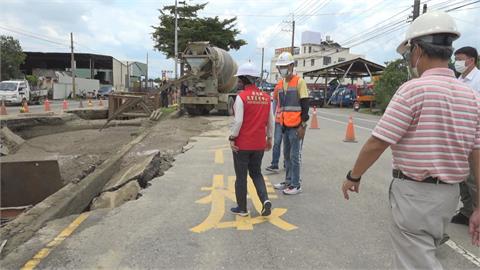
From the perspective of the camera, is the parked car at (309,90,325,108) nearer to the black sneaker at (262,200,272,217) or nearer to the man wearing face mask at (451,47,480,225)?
the man wearing face mask at (451,47,480,225)

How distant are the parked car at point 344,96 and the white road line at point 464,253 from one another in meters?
35.6

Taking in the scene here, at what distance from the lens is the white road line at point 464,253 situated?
409 cm

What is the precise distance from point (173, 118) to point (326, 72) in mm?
25519

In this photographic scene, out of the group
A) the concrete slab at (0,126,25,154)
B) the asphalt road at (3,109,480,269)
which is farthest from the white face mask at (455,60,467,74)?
the concrete slab at (0,126,25,154)

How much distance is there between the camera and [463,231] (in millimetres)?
4902

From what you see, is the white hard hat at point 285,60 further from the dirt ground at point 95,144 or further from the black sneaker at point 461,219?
the dirt ground at point 95,144

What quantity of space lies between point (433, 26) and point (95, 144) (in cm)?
1361

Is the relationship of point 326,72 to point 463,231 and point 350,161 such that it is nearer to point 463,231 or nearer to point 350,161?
point 350,161

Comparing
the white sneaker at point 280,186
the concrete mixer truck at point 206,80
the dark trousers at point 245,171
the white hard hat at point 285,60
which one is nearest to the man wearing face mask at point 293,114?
the white hard hat at point 285,60

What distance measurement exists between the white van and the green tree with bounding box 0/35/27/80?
15.9m

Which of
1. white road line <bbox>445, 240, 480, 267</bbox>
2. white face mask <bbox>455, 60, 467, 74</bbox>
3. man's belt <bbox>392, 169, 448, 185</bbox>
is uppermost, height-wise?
white face mask <bbox>455, 60, 467, 74</bbox>

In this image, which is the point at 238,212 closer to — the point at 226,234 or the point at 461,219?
the point at 226,234

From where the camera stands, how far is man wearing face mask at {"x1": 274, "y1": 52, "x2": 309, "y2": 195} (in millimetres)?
6367

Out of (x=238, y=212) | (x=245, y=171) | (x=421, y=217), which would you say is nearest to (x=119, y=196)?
(x=238, y=212)
